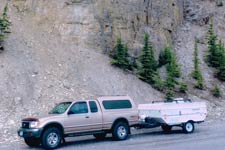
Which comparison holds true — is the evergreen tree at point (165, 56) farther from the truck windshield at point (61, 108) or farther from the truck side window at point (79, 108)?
the truck windshield at point (61, 108)

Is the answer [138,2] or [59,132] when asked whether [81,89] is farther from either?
[138,2]

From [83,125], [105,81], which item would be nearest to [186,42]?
[105,81]

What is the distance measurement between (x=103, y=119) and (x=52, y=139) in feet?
8.91

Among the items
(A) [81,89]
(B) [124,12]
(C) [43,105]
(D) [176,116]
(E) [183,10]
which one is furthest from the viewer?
(E) [183,10]

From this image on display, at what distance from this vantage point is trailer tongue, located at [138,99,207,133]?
20.4 metres

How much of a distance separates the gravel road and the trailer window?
143 centimetres

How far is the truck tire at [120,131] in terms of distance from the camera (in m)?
18.2

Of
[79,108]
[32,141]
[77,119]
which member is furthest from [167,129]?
[32,141]

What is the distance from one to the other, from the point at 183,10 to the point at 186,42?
5.38 metres

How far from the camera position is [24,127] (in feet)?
54.5

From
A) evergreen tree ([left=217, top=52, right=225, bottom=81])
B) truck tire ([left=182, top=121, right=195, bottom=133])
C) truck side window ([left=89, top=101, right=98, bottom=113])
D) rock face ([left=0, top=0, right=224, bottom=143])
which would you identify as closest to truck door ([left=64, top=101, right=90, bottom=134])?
truck side window ([left=89, top=101, right=98, bottom=113])

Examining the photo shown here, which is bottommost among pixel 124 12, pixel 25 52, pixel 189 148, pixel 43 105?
pixel 189 148

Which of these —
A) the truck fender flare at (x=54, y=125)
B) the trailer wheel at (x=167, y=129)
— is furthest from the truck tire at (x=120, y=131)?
the trailer wheel at (x=167, y=129)

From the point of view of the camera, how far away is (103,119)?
18.0m
